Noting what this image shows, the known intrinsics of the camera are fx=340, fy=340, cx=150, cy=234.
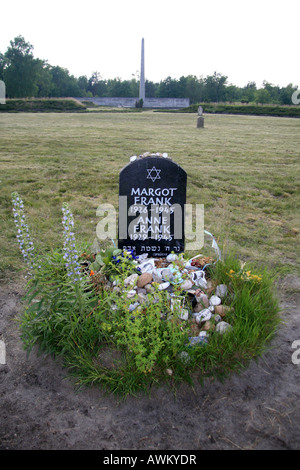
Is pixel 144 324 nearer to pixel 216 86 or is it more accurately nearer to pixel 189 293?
pixel 189 293

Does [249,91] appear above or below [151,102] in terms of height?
above

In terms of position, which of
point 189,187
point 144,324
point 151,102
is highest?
point 151,102

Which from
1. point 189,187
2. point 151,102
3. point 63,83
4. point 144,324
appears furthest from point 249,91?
point 144,324

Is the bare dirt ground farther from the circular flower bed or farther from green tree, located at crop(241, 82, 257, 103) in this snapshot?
green tree, located at crop(241, 82, 257, 103)

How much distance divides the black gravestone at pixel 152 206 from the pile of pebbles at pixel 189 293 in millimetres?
340

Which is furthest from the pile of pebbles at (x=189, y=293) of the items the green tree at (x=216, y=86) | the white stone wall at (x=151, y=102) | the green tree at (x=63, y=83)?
the green tree at (x=63, y=83)

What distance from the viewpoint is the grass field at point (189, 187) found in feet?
16.1

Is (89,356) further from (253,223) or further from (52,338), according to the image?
(253,223)

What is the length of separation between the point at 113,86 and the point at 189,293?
8204 centimetres

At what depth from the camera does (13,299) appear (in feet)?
11.7

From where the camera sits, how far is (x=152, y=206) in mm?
3773

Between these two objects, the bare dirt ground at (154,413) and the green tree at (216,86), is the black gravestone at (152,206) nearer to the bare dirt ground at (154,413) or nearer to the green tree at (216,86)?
the bare dirt ground at (154,413)

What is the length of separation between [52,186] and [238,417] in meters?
6.21

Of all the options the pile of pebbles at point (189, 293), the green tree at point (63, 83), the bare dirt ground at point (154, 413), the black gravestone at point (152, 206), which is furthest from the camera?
the green tree at point (63, 83)
